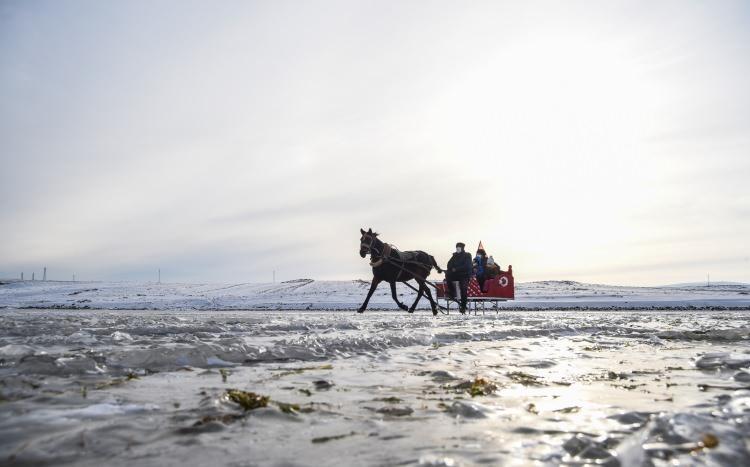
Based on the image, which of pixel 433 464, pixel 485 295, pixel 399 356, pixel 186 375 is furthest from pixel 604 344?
pixel 485 295

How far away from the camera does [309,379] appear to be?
3.60 metres

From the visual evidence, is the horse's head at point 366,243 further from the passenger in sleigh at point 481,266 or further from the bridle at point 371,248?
the passenger in sleigh at point 481,266

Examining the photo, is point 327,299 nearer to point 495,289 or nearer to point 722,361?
point 495,289

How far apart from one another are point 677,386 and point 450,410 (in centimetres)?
176

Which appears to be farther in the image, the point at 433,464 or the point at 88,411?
the point at 88,411

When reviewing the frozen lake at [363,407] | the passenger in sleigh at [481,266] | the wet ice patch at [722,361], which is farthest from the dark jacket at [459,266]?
the wet ice patch at [722,361]

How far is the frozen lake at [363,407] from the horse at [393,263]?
11.6 metres

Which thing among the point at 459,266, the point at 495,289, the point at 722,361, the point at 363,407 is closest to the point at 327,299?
the point at 495,289

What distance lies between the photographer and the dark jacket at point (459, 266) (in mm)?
17906

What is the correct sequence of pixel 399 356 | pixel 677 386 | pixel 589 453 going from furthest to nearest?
pixel 399 356
pixel 677 386
pixel 589 453

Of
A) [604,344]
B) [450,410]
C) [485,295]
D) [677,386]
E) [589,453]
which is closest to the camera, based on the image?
[589,453]

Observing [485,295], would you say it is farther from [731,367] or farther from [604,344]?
[731,367]

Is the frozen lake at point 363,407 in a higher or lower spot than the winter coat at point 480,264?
lower

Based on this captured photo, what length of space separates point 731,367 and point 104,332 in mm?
6946
